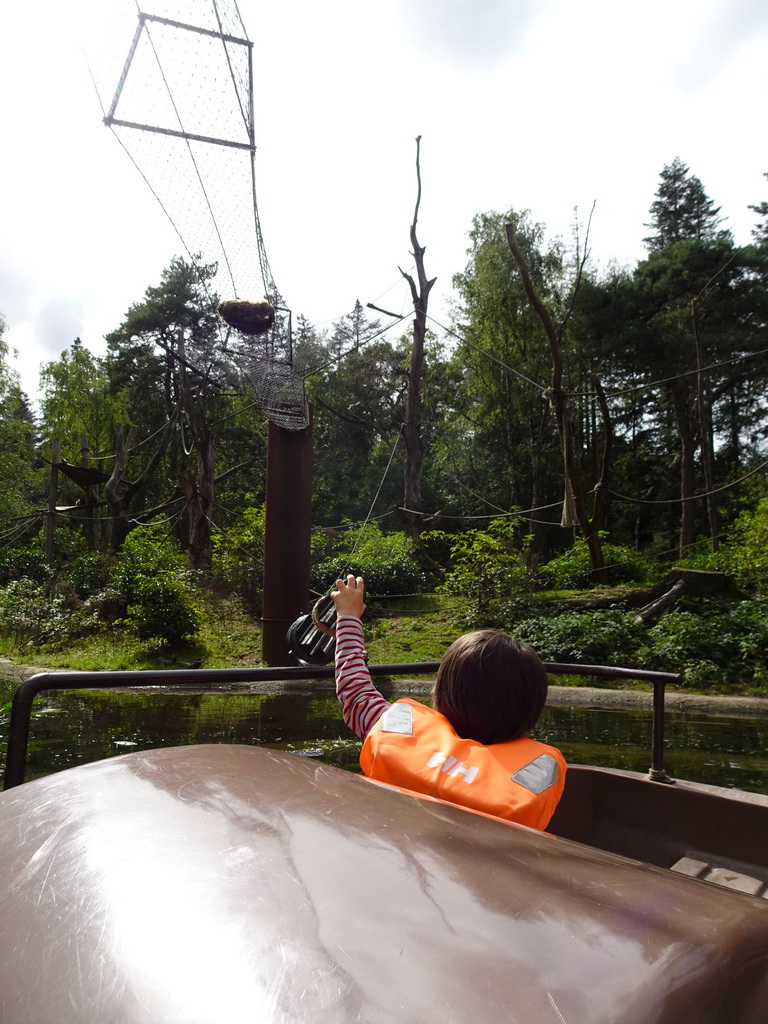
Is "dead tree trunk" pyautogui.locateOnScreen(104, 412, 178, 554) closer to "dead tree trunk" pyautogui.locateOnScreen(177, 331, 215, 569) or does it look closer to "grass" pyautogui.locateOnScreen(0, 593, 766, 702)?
"dead tree trunk" pyautogui.locateOnScreen(177, 331, 215, 569)

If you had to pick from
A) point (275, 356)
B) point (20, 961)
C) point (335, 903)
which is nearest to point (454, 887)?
point (335, 903)

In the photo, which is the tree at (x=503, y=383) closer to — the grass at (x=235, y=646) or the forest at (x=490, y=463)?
the forest at (x=490, y=463)

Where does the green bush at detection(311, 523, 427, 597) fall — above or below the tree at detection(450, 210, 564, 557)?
below

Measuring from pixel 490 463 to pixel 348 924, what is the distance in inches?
964

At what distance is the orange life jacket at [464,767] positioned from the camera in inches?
41.3

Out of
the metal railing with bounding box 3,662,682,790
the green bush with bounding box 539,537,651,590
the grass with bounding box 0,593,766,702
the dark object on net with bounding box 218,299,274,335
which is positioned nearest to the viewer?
the metal railing with bounding box 3,662,682,790

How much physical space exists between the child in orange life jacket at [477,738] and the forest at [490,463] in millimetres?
5882

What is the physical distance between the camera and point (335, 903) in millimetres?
666

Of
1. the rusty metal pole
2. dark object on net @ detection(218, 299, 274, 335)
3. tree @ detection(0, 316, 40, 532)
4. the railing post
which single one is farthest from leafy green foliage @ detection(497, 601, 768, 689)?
tree @ detection(0, 316, 40, 532)

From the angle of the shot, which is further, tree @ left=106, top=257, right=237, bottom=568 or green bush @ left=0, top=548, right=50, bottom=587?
tree @ left=106, top=257, right=237, bottom=568

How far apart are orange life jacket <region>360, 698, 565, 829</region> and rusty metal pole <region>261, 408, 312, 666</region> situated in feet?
17.5

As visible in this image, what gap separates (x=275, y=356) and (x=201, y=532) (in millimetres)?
10062

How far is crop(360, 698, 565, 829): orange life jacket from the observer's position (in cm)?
105

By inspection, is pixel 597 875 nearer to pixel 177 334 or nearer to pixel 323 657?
pixel 323 657
